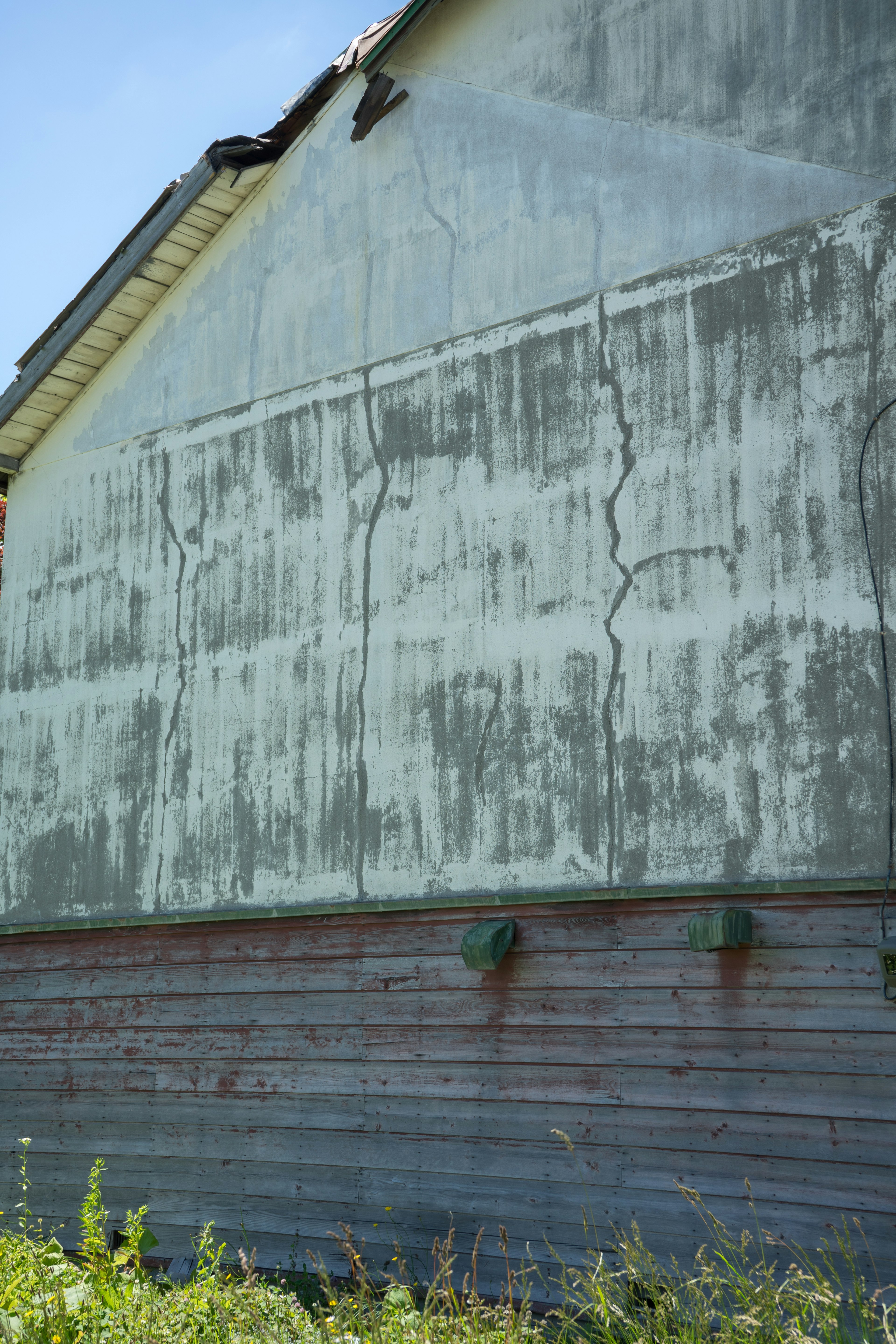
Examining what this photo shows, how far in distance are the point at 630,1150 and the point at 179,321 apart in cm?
795

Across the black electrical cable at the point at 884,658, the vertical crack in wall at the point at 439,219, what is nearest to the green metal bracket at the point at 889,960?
the black electrical cable at the point at 884,658

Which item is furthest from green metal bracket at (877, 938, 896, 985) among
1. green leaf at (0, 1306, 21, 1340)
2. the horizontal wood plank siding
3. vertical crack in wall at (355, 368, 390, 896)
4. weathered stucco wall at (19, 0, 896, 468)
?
green leaf at (0, 1306, 21, 1340)

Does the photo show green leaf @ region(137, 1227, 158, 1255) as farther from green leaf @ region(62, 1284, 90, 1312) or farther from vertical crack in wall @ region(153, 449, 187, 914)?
vertical crack in wall @ region(153, 449, 187, 914)

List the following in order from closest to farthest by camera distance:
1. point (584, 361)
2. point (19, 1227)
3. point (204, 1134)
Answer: point (584, 361) → point (204, 1134) → point (19, 1227)

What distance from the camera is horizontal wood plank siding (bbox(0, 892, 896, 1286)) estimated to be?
6.69 m

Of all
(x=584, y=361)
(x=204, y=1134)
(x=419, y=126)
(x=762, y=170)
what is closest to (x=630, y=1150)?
(x=204, y=1134)

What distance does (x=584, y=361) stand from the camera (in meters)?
8.30

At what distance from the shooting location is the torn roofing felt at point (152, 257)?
9.92 m

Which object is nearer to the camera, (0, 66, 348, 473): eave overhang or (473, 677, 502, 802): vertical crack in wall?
(473, 677, 502, 802): vertical crack in wall

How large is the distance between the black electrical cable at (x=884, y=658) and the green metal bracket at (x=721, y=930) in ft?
2.44

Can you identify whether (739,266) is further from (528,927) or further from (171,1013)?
(171,1013)

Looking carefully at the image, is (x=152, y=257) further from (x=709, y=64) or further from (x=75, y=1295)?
(x=75, y=1295)

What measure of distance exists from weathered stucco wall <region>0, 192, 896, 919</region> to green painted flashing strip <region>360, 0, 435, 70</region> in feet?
7.60

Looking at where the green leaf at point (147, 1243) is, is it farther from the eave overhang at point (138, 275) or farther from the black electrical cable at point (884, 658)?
the eave overhang at point (138, 275)
